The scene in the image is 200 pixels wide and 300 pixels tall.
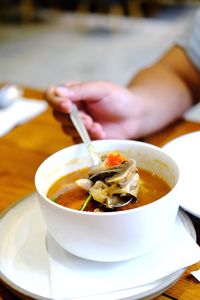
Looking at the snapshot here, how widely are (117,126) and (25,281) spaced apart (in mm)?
455

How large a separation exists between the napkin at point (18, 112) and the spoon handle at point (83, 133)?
23 centimetres

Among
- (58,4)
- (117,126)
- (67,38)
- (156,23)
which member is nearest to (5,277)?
(117,126)

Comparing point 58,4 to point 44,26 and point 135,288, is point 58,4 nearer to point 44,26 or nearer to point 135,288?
point 44,26

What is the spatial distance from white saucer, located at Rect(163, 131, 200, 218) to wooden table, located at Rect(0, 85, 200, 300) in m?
0.03

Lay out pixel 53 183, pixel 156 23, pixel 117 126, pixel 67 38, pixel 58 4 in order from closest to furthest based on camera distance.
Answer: pixel 53 183 < pixel 117 126 < pixel 67 38 < pixel 156 23 < pixel 58 4

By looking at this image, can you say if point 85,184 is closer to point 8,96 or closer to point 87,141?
point 87,141

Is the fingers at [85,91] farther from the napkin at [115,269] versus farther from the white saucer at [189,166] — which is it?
the napkin at [115,269]

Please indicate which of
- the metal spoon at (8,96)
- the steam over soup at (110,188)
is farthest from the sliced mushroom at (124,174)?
the metal spoon at (8,96)

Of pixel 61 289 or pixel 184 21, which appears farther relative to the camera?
pixel 184 21

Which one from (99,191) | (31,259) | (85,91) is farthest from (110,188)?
(85,91)

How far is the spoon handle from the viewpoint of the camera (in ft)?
1.94

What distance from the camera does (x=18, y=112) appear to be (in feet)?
3.22

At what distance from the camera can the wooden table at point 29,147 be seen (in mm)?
694

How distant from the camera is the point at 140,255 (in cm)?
47
